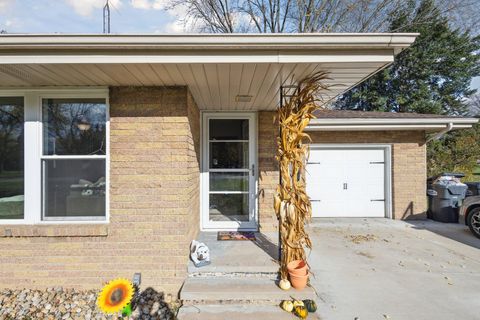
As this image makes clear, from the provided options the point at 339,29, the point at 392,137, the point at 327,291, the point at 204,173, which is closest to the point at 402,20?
the point at 339,29

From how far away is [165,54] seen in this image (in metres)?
2.64

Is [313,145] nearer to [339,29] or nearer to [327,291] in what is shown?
[327,291]

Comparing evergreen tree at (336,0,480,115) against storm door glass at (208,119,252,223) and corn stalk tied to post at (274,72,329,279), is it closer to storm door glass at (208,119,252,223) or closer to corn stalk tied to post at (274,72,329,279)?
storm door glass at (208,119,252,223)

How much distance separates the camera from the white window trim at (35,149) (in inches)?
137

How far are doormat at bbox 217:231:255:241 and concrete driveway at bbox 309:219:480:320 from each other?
1064 millimetres

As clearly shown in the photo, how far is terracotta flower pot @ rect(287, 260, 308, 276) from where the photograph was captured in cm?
317

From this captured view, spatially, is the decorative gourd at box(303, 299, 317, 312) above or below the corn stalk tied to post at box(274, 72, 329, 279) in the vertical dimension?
below

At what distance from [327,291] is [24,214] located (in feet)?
12.4

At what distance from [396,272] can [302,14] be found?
1271 centimetres

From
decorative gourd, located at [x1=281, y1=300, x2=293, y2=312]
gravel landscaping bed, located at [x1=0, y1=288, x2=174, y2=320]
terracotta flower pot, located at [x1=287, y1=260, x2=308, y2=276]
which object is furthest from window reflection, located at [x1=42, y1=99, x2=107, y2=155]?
decorative gourd, located at [x1=281, y1=300, x2=293, y2=312]

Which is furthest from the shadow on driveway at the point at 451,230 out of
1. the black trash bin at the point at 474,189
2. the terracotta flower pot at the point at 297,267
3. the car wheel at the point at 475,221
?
the terracotta flower pot at the point at 297,267

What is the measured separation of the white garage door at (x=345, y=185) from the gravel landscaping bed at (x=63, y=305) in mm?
4849

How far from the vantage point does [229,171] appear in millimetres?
5355

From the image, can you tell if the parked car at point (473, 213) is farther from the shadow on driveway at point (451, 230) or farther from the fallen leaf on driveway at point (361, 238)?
the fallen leaf on driveway at point (361, 238)
